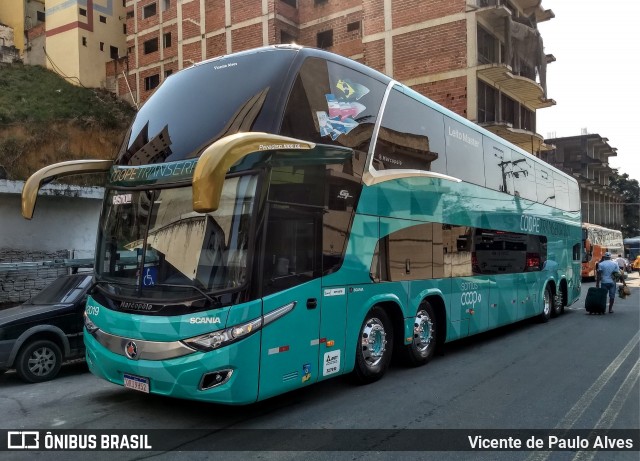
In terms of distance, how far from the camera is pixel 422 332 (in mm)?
8000

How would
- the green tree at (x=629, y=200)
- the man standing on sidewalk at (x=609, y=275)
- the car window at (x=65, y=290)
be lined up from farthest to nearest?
the green tree at (x=629, y=200)
the man standing on sidewalk at (x=609, y=275)
the car window at (x=65, y=290)

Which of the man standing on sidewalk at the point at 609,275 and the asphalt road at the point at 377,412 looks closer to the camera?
the asphalt road at the point at 377,412

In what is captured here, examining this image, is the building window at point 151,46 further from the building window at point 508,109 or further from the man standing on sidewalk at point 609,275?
the man standing on sidewalk at point 609,275

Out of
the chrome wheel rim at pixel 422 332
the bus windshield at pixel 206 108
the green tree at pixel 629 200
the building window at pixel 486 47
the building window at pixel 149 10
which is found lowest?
the chrome wheel rim at pixel 422 332

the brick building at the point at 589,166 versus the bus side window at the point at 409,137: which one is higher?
the brick building at the point at 589,166

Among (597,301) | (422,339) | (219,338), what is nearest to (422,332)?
(422,339)

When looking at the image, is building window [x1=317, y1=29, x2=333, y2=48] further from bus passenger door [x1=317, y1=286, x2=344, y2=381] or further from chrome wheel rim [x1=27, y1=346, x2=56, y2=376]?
bus passenger door [x1=317, y1=286, x2=344, y2=381]

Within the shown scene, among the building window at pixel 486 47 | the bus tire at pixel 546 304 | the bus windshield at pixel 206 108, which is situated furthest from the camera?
the building window at pixel 486 47

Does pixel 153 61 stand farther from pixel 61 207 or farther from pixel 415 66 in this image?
pixel 61 207

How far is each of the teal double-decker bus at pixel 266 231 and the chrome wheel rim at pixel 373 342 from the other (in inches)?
1.1

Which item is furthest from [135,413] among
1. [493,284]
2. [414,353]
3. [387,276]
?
[493,284]

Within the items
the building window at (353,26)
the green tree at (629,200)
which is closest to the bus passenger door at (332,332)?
the building window at (353,26)

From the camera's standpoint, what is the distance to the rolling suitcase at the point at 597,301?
581 inches

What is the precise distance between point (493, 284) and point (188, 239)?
23.2 ft
